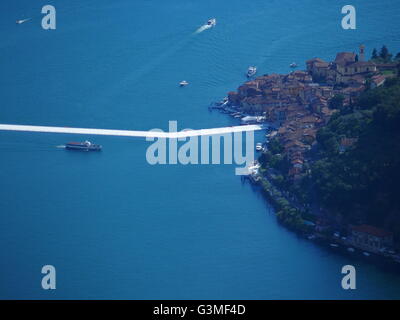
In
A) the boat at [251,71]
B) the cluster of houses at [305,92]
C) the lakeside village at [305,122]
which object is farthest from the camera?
the boat at [251,71]

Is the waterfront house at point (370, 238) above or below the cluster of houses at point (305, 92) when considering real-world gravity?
below

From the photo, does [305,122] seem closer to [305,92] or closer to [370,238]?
[305,92]

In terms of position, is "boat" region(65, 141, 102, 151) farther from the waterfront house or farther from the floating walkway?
the waterfront house

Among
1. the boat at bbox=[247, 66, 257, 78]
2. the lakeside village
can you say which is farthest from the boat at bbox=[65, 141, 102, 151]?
the boat at bbox=[247, 66, 257, 78]

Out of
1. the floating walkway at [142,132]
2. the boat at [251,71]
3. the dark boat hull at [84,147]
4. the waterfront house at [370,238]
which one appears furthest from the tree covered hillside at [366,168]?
the boat at [251,71]

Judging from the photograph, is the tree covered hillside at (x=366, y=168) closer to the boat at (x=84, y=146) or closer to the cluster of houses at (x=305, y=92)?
the cluster of houses at (x=305, y=92)

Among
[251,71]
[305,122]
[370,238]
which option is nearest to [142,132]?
[305,122]
